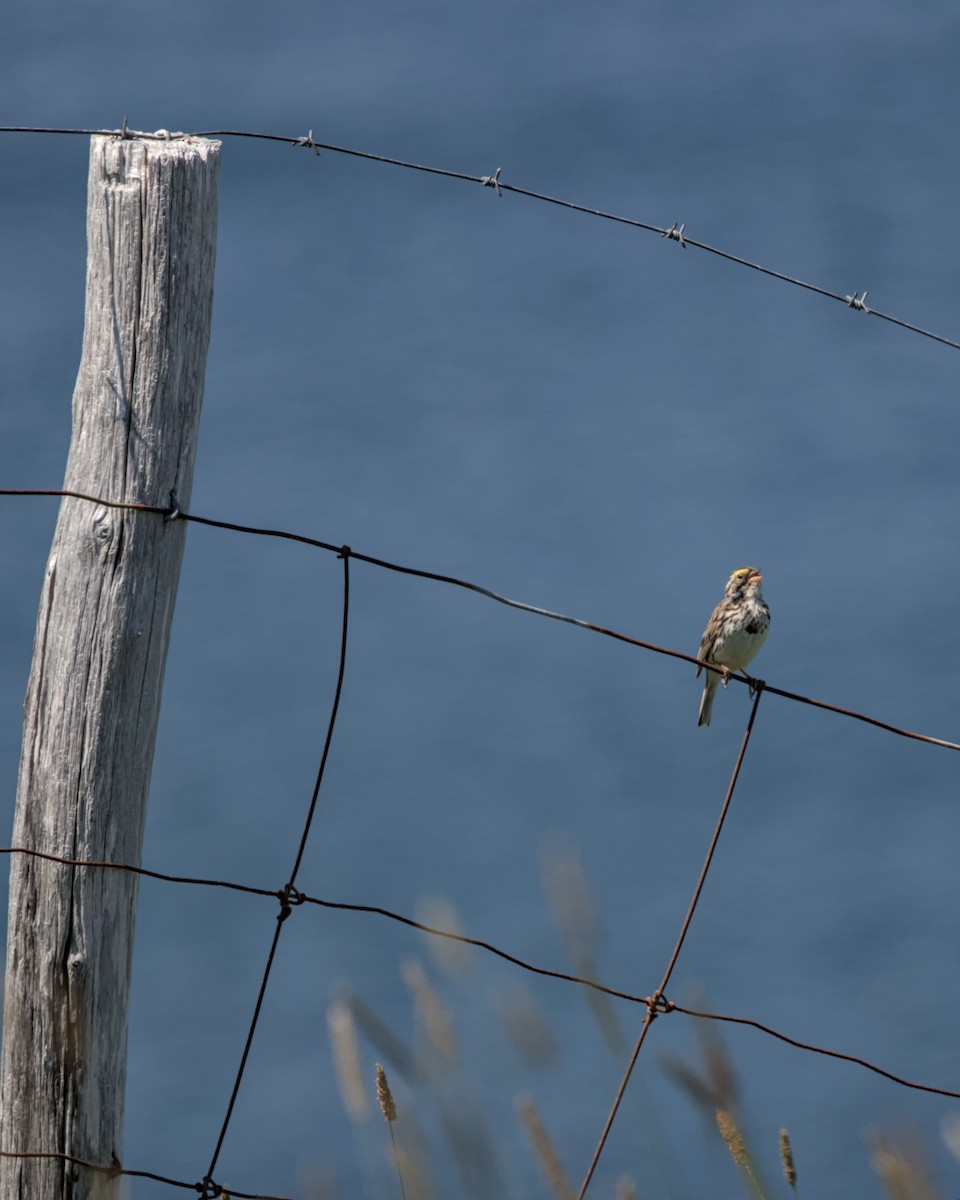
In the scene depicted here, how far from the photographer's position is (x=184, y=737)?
10.2 meters

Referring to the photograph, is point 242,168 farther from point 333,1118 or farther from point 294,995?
point 333,1118

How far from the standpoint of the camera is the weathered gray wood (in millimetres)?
2635

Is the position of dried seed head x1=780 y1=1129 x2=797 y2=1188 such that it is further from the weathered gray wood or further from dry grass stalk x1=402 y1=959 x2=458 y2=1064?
the weathered gray wood

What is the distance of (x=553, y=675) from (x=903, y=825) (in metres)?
2.15

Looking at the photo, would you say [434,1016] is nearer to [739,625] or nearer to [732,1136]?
[732,1136]

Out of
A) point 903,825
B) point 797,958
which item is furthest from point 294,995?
point 903,825

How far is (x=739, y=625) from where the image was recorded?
4.87 meters

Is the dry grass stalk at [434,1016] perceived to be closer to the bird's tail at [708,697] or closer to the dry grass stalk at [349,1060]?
the dry grass stalk at [349,1060]

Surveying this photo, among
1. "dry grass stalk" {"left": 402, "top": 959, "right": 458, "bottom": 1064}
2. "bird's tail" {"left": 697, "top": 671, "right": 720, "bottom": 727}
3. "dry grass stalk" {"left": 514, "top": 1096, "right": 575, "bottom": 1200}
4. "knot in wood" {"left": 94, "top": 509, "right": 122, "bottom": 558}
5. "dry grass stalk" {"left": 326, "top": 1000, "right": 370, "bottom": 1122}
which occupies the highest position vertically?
"bird's tail" {"left": 697, "top": 671, "right": 720, "bottom": 727}

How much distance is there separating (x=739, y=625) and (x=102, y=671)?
2555mm

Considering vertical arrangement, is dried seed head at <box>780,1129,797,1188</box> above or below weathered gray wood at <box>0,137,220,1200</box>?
below

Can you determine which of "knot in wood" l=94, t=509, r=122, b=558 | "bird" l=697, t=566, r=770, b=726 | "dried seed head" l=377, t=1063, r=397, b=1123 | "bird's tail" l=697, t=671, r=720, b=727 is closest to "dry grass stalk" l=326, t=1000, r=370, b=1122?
"dried seed head" l=377, t=1063, r=397, b=1123

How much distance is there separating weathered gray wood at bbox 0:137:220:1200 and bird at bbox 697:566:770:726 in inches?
95.8

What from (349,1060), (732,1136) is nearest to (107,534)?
(349,1060)
